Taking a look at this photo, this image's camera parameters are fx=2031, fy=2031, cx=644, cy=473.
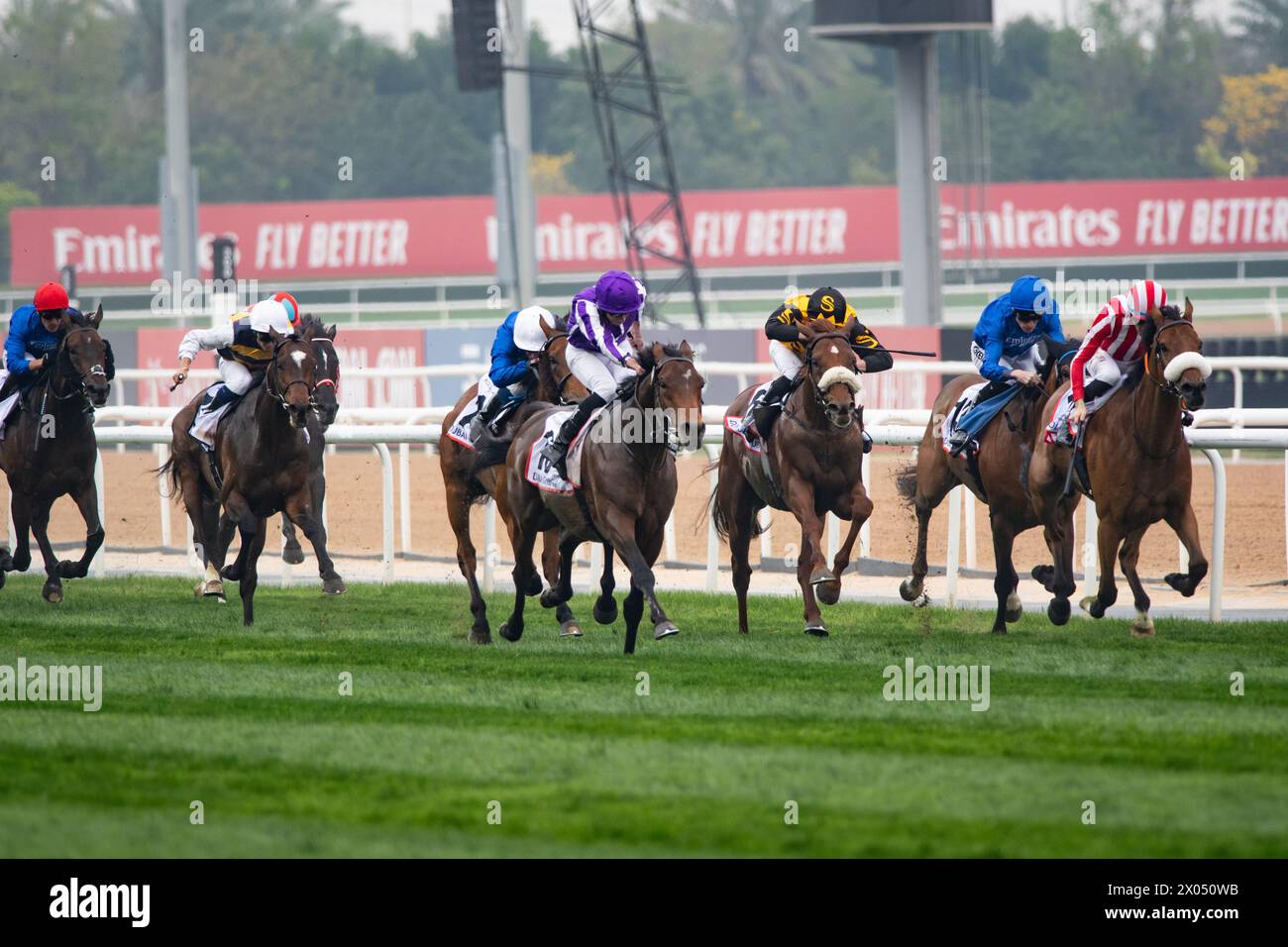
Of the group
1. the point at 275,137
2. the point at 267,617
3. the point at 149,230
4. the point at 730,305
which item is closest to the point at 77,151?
the point at 275,137

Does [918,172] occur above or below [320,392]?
above

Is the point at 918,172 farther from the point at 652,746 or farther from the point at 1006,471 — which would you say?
the point at 652,746

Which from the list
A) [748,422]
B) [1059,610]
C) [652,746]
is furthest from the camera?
[748,422]

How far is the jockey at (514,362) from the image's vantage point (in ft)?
34.2

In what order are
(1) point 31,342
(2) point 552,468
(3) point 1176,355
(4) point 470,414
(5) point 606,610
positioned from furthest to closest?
(1) point 31,342
(4) point 470,414
(5) point 606,610
(2) point 552,468
(3) point 1176,355

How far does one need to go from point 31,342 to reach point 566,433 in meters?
4.06

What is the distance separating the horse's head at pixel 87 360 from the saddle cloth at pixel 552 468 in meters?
3.03

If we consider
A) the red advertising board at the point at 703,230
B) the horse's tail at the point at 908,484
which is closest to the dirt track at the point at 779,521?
the horse's tail at the point at 908,484

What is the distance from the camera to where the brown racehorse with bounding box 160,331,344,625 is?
1052cm

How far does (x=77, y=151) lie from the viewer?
47.6m

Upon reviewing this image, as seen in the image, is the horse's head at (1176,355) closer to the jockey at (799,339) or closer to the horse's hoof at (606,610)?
the jockey at (799,339)

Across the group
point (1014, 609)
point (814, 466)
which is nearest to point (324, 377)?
point (814, 466)

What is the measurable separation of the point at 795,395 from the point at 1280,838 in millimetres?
5094

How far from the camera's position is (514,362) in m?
10.5
